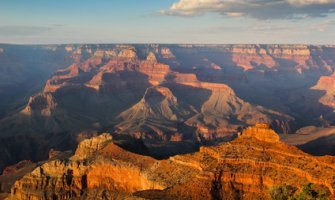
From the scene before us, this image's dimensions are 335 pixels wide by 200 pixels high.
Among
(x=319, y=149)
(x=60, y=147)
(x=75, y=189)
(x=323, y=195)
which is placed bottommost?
(x=60, y=147)

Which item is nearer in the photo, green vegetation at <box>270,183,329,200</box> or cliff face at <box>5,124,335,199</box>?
green vegetation at <box>270,183,329,200</box>

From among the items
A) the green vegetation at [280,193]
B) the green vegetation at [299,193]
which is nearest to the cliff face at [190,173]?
the green vegetation at [299,193]

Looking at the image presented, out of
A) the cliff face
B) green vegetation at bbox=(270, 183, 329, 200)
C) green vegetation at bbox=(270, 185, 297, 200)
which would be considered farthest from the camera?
the cliff face

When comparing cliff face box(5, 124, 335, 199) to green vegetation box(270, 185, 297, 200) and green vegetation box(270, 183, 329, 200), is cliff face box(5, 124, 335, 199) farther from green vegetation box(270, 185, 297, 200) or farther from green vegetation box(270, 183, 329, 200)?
green vegetation box(270, 185, 297, 200)

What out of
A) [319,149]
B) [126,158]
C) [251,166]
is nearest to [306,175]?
[251,166]

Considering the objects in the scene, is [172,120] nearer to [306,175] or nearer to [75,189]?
[75,189]

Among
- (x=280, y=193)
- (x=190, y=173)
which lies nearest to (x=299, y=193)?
(x=280, y=193)

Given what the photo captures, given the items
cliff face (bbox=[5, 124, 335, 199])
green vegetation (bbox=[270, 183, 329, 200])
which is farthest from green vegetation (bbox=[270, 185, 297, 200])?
cliff face (bbox=[5, 124, 335, 199])
